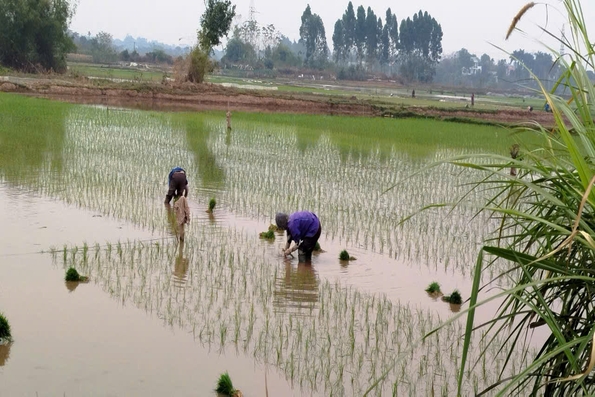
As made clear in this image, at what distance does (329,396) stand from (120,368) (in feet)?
4.73

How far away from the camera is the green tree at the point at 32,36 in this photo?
42.8 meters

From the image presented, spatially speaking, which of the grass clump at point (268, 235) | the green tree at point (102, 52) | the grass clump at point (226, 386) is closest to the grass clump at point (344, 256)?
the grass clump at point (268, 235)

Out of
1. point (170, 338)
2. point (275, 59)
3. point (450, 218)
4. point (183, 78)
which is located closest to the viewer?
point (170, 338)

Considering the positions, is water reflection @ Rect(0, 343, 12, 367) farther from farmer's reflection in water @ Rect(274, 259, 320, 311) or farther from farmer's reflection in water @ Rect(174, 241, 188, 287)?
farmer's reflection in water @ Rect(274, 259, 320, 311)

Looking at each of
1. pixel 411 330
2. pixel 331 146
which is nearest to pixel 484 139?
pixel 331 146

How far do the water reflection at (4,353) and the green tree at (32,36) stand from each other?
3913cm

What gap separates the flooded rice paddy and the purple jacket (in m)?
0.37

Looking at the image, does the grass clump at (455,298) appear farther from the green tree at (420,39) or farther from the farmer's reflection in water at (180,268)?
the green tree at (420,39)

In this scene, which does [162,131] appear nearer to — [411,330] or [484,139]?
[484,139]

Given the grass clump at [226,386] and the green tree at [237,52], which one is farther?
the green tree at [237,52]

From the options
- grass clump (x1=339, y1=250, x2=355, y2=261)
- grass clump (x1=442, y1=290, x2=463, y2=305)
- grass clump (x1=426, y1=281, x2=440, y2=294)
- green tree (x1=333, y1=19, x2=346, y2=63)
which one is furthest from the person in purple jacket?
green tree (x1=333, y1=19, x2=346, y2=63)

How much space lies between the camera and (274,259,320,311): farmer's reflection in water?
7.25 m

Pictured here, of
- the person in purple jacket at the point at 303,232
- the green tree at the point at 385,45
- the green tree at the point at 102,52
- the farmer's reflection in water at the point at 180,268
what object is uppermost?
the green tree at the point at 385,45

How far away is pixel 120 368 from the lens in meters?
5.54
